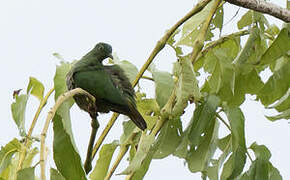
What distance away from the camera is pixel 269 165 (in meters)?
1.29

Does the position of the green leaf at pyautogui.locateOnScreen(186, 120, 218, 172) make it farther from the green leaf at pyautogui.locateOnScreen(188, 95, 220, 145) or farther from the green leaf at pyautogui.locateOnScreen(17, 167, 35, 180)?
the green leaf at pyautogui.locateOnScreen(17, 167, 35, 180)

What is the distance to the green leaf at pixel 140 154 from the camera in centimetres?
101

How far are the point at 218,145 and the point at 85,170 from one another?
0.46 m

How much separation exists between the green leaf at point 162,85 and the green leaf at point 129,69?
52 mm

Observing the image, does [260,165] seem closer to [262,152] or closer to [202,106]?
[262,152]

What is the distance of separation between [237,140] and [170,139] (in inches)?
6.4

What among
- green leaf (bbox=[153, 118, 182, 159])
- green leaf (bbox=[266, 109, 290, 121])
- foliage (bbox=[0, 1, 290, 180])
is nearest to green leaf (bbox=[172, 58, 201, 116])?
foliage (bbox=[0, 1, 290, 180])

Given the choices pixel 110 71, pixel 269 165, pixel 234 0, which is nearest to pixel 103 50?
pixel 110 71

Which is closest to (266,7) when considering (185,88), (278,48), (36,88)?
(278,48)

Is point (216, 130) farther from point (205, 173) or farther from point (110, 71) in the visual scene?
point (110, 71)

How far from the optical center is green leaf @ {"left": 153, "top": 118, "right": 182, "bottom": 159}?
4.12 feet

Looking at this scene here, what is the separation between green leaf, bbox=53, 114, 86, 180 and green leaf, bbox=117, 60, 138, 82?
14.2 inches

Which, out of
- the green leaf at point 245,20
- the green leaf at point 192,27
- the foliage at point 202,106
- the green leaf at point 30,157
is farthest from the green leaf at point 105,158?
the green leaf at point 245,20

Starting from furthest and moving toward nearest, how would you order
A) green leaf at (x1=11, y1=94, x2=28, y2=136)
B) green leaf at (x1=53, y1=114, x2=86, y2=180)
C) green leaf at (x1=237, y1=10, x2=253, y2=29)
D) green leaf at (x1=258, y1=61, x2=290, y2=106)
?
green leaf at (x1=237, y1=10, x2=253, y2=29) → green leaf at (x1=258, y1=61, x2=290, y2=106) → green leaf at (x1=11, y1=94, x2=28, y2=136) → green leaf at (x1=53, y1=114, x2=86, y2=180)
